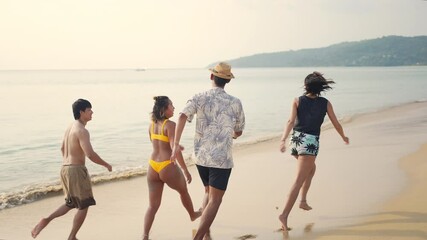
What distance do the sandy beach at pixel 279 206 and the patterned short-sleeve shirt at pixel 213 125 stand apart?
1.28 metres

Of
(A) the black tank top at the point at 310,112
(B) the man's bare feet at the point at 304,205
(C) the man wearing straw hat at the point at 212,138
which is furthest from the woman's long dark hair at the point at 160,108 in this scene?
(B) the man's bare feet at the point at 304,205

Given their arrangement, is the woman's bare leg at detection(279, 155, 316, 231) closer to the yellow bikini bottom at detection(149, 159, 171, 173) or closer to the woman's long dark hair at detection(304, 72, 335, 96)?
the woman's long dark hair at detection(304, 72, 335, 96)

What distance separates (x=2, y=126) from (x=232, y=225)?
70.9ft

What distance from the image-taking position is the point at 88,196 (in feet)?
17.6

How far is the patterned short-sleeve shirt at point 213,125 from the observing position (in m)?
4.81

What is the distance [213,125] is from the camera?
15.9 feet

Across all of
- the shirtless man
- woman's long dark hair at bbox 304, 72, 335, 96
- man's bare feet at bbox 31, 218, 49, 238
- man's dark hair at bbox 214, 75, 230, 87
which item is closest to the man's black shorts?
man's dark hair at bbox 214, 75, 230, 87

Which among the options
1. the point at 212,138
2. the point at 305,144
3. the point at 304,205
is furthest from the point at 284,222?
the point at 212,138

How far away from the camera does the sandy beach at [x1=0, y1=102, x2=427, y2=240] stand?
5719 millimetres

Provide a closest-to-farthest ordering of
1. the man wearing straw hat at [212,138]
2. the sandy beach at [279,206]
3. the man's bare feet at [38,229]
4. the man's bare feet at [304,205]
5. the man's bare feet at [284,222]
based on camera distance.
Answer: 1. the man wearing straw hat at [212,138]
2. the man's bare feet at [38,229]
3. the man's bare feet at [284,222]
4. the sandy beach at [279,206]
5. the man's bare feet at [304,205]

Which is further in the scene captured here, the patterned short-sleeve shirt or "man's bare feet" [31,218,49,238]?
"man's bare feet" [31,218,49,238]

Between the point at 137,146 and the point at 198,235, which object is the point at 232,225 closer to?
the point at 198,235

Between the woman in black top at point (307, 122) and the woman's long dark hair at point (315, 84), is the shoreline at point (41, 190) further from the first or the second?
the woman's long dark hair at point (315, 84)

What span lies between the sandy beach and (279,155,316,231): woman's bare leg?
0.71 ft
